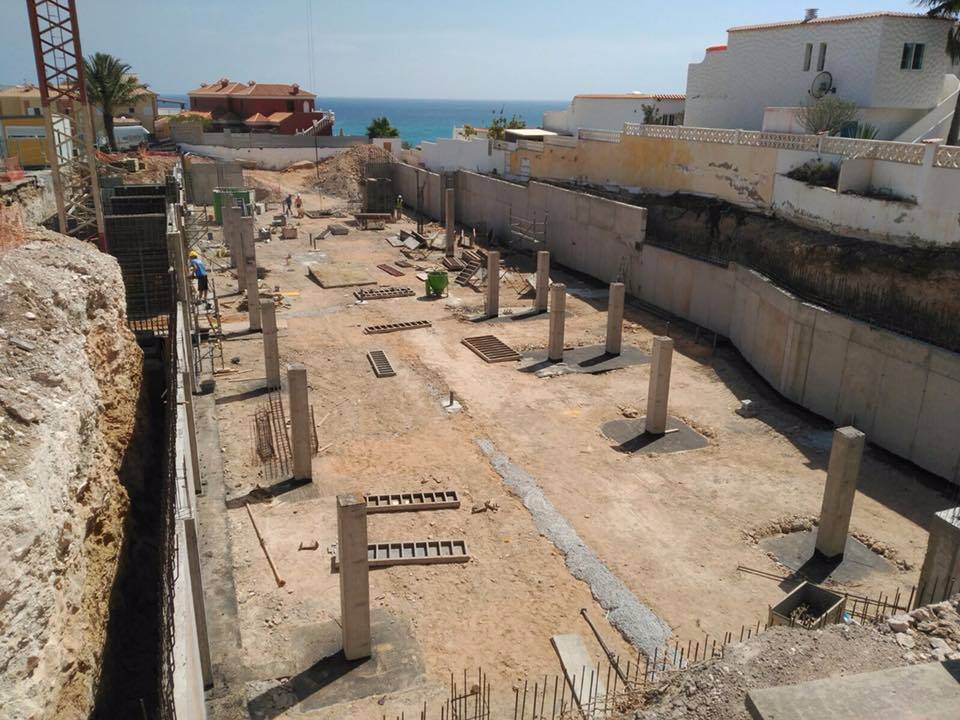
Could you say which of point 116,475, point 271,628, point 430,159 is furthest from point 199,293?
point 430,159

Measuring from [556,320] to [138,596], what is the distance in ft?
43.9

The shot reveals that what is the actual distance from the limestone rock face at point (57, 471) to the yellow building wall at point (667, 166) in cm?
2095

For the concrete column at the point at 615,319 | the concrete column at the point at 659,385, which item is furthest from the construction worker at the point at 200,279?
the concrete column at the point at 659,385

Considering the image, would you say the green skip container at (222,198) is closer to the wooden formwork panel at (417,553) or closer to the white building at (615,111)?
the white building at (615,111)

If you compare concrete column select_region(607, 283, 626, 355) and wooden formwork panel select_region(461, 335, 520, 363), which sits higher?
concrete column select_region(607, 283, 626, 355)

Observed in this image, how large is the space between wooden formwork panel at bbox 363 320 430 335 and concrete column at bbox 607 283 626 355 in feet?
20.2

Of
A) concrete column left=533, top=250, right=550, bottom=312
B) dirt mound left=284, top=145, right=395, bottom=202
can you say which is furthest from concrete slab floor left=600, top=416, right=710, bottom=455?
dirt mound left=284, top=145, right=395, bottom=202

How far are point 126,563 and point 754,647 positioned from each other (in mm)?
8749

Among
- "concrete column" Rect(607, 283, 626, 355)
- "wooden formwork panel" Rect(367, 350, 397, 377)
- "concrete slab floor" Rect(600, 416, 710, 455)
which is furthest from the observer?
"concrete column" Rect(607, 283, 626, 355)

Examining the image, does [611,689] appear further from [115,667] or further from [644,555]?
[115,667]

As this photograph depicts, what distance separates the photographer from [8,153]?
31.2 metres

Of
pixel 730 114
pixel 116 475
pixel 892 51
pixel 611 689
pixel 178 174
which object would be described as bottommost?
pixel 611 689

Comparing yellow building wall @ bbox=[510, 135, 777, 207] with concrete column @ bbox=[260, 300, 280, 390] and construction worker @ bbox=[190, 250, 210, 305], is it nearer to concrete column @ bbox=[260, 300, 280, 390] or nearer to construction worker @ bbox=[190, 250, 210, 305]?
concrete column @ bbox=[260, 300, 280, 390]

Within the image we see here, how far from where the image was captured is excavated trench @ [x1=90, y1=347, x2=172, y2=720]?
358 inches
